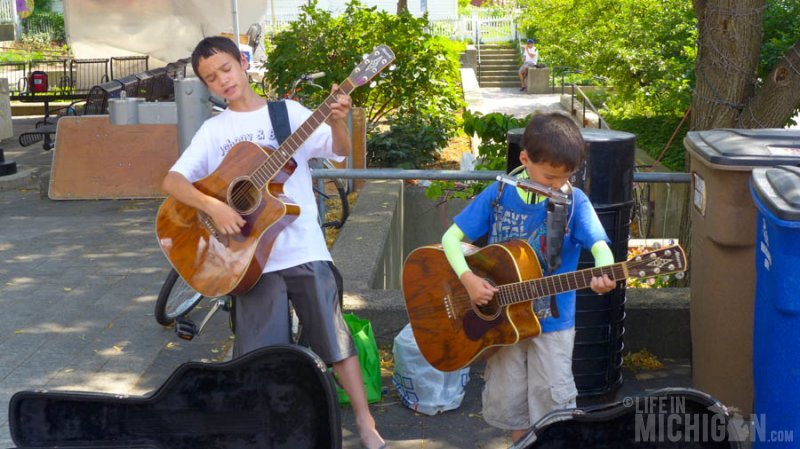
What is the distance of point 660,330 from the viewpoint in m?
5.22

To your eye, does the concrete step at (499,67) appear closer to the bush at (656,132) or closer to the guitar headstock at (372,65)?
the bush at (656,132)

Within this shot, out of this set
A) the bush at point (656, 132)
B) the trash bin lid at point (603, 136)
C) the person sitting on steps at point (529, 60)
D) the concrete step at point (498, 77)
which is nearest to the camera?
the trash bin lid at point (603, 136)

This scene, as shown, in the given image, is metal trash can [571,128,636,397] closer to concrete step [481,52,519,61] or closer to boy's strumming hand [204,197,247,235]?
boy's strumming hand [204,197,247,235]

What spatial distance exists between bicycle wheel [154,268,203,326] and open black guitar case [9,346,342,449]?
186cm

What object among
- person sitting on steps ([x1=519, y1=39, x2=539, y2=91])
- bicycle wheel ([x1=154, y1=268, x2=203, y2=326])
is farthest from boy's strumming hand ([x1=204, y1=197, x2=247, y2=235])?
person sitting on steps ([x1=519, y1=39, x2=539, y2=91])

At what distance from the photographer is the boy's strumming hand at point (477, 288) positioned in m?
3.57

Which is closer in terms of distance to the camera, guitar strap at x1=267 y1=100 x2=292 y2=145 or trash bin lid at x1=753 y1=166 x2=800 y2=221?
trash bin lid at x1=753 y1=166 x2=800 y2=221

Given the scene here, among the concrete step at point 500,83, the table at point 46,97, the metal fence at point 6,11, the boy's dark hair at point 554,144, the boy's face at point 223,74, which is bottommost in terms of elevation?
the concrete step at point 500,83

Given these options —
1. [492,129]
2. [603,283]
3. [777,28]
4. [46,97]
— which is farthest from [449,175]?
[46,97]

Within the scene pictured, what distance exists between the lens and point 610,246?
458 cm

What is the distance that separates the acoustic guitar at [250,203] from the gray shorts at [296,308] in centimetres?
9

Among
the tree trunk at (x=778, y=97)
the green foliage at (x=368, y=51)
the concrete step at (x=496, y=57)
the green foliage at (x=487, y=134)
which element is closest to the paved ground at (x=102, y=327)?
the tree trunk at (x=778, y=97)

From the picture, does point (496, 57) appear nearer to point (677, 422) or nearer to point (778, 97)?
point (778, 97)

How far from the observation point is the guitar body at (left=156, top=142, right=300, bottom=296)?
3.88 meters
